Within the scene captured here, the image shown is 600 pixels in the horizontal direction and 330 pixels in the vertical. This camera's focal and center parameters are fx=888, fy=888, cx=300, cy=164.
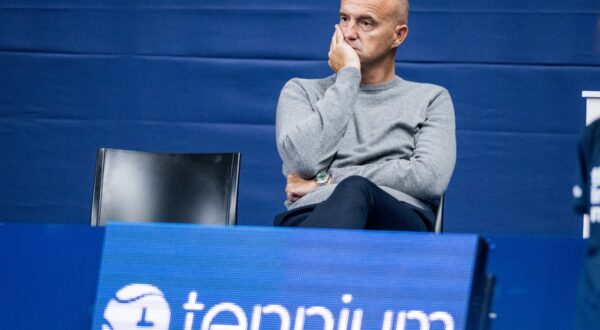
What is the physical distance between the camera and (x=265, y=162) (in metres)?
3.60

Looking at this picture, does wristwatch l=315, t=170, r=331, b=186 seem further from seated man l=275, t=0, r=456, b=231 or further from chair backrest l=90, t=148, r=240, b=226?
chair backrest l=90, t=148, r=240, b=226

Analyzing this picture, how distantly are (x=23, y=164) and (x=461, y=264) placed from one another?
283 cm

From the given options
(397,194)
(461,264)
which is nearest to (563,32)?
(397,194)

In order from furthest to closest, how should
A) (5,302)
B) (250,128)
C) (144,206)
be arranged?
(250,128)
(144,206)
(5,302)

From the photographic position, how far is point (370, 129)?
7.47 ft

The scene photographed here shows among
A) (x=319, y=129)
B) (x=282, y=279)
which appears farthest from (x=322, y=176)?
(x=282, y=279)

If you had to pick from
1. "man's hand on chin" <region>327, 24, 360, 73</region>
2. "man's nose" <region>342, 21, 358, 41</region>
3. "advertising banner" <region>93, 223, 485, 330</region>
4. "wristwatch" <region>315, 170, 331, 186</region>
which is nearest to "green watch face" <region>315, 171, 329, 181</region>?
"wristwatch" <region>315, 170, 331, 186</region>

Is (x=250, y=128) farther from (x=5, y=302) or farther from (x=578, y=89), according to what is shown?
(x=5, y=302)

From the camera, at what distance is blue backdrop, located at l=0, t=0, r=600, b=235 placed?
11.2ft

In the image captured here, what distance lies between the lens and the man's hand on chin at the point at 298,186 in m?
2.18

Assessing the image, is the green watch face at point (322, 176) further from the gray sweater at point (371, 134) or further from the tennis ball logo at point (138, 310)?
the tennis ball logo at point (138, 310)

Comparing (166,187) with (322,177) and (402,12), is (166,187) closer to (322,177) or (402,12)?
(322,177)

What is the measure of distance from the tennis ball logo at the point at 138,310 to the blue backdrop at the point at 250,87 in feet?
7.41

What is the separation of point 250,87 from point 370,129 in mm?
1394
